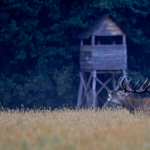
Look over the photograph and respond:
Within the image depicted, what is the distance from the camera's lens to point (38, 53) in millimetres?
23094

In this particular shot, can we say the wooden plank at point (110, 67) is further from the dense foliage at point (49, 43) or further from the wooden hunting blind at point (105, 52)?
the dense foliage at point (49, 43)

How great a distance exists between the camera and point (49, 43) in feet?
80.0

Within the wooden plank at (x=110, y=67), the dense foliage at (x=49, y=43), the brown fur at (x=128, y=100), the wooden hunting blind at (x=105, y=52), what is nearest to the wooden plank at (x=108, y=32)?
the wooden hunting blind at (x=105, y=52)

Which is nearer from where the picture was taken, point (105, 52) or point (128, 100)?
point (128, 100)

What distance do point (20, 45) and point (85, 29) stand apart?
170 inches

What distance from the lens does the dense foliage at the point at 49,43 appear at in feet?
73.3

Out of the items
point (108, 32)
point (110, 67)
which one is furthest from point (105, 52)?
point (108, 32)

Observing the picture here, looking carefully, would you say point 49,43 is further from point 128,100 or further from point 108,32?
point 128,100

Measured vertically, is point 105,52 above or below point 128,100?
above

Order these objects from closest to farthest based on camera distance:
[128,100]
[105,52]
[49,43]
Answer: [128,100]
[105,52]
[49,43]

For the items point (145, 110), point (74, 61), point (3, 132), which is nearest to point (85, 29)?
point (74, 61)

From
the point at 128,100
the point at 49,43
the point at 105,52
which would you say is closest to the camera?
the point at 128,100

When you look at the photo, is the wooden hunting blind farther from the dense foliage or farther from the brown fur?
the brown fur

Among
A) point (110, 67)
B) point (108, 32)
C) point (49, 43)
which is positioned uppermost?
point (108, 32)
